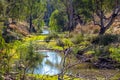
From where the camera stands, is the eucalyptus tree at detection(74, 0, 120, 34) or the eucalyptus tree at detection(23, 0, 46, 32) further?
the eucalyptus tree at detection(23, 0, 46, 32)

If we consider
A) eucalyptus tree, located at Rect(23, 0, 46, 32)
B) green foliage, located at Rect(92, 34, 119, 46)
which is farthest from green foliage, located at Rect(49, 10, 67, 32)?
green foliage, located at Rect(92, 34, 119, 46)

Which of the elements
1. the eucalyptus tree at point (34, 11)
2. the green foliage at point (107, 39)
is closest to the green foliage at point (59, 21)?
the eucalyptus tree at point (34, 11)

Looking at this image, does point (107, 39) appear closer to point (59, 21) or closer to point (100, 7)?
point (100, 7)

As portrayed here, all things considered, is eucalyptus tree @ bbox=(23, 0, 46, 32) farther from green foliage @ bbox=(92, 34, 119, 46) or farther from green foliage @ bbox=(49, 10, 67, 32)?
green foliage @ bbox=(92, 34, 119, 46)

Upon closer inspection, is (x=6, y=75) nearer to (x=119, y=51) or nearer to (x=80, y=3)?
(x=119, y=51)

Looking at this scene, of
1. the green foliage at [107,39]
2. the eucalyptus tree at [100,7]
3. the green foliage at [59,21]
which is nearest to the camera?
the green foliage at [107,39]

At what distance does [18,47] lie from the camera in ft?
28.0

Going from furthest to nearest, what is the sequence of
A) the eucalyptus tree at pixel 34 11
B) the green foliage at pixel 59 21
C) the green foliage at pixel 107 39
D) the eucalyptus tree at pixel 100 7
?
the eucalyptus tree at pixel 34 11
the green foliage at pixel 59 21
the eucalyptus tree at pixel 100 7
the green foliage at pixel 107 39

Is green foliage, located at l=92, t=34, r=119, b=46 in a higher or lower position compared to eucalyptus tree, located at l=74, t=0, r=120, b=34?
lower

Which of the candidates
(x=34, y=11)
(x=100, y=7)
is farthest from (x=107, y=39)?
(x=34, y=11)

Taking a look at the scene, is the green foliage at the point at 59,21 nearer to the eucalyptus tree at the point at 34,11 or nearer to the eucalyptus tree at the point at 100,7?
the eucalyptus tree at the point at 34,11

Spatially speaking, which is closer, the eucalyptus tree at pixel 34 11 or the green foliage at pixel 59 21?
the green foliage at pixel 59 21

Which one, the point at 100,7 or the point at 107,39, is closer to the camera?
the point at 107,39

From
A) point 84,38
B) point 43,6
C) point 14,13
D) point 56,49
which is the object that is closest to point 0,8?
point 56,49
